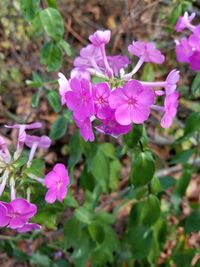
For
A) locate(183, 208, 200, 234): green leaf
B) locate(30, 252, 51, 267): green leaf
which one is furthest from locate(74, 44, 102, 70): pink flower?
locate(30, 252, 51, 267): green leaf

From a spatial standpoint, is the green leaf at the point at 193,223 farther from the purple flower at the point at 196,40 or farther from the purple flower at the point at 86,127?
the purple flower at the point at 86,127

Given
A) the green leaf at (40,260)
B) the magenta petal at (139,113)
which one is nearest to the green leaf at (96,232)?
the green leaf at (40,260)

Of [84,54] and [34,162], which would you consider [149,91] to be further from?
[34,162]

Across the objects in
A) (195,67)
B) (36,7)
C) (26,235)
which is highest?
(36,7)

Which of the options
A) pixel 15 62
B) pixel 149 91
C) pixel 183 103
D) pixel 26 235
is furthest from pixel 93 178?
pixel 15 62

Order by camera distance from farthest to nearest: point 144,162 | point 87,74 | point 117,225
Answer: point 117,225 < point 144,162 < point 87,74

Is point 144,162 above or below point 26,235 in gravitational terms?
above

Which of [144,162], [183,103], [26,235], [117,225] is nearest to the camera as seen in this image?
[144,162]

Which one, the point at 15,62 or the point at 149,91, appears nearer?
the point at 149,91
